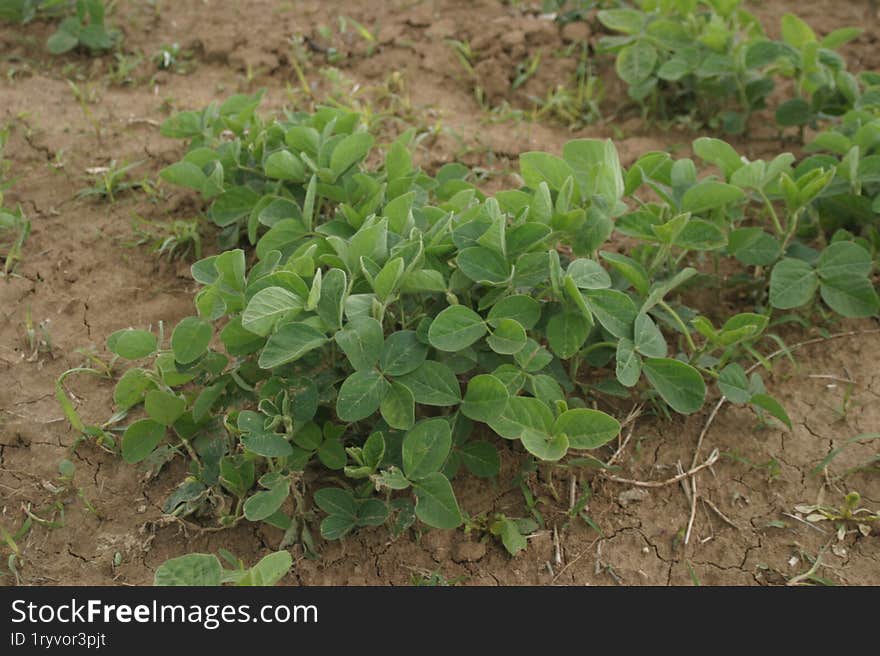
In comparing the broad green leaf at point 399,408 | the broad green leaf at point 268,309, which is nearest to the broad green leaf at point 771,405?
the broad green leaf at point 399,408

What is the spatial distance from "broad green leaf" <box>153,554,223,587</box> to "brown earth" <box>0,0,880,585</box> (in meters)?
0.36

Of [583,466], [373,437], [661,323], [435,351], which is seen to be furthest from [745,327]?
[373,437]

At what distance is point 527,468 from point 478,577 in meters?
0.30

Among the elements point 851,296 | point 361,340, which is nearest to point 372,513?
point 361,340

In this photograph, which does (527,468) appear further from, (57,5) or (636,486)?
(57,5)

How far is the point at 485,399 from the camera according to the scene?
7.25 ft

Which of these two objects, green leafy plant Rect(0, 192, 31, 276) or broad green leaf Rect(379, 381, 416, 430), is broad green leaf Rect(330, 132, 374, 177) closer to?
broad green leaf Rect(379, 381, 416, 430)

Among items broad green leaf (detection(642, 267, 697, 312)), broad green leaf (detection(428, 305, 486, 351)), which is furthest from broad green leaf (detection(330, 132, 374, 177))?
broad green leaf (detection(642, 267, 697, 312))

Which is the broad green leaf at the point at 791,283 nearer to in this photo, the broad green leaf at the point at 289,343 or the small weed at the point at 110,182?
the broad green leaf at the point at 289,343

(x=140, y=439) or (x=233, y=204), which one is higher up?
(x=233, y=204)

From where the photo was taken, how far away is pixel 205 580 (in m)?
1.92

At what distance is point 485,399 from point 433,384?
0.12 meters

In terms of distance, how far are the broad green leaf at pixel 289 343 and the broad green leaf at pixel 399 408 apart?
0.64ft

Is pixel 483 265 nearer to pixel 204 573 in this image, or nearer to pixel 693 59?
pixel 204 573
